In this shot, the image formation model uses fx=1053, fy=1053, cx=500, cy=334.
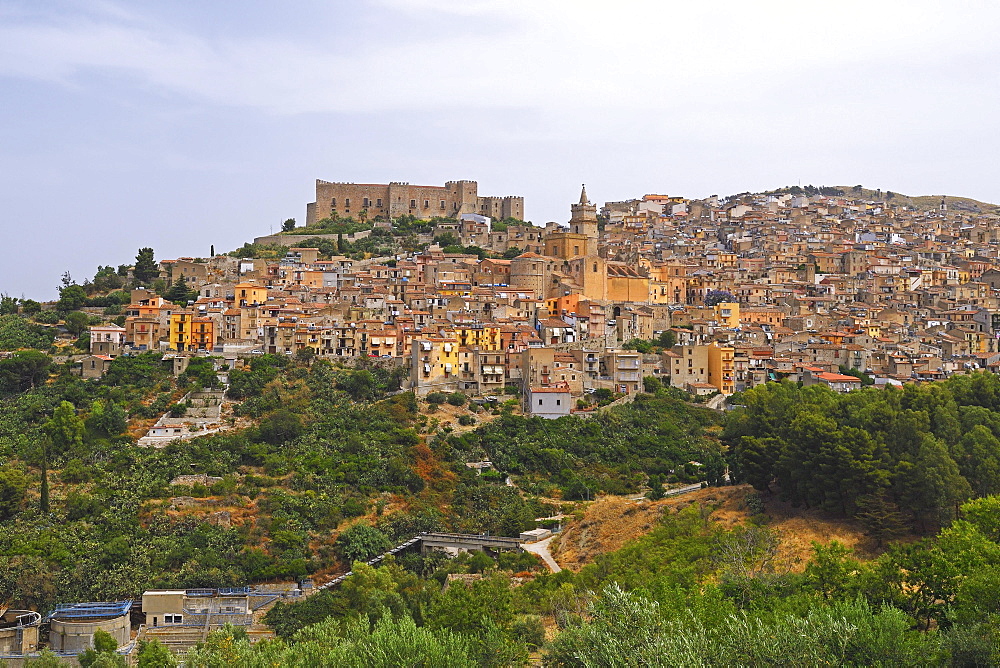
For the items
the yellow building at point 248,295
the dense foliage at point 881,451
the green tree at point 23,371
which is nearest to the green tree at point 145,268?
the yellow building at point 248,295

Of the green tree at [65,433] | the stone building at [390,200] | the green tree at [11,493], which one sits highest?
the stone building at [390,200]

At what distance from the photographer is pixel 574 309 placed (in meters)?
41.2

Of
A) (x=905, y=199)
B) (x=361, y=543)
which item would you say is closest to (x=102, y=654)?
(x=361, y=543)

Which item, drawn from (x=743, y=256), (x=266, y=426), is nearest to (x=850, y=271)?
(x=743, y=256)

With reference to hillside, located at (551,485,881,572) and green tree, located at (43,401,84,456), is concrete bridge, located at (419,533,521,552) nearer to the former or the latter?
hillside, located at (551,485,881,572)

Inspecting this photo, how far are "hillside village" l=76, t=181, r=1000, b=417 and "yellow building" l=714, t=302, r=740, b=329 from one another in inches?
2.3

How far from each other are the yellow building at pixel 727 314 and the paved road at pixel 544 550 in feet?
A: 66.0

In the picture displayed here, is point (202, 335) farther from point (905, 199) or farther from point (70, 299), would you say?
point (905, 199)

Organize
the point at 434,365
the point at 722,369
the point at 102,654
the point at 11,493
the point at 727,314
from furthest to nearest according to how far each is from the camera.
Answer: the point at 727,314 < the point at 722,369 < the point at 434,365 < the point at 11,493 < the point at 102,654

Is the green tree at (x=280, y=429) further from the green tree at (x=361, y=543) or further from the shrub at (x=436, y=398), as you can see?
the green tree at (x=361, y=543)

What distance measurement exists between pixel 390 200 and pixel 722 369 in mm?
27476

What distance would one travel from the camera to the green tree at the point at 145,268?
44781mm

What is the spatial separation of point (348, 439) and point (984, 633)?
2028cm

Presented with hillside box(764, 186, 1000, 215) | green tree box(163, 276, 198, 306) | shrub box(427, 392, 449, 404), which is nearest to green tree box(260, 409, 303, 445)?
shrub box(427, 392, 449, 404)
